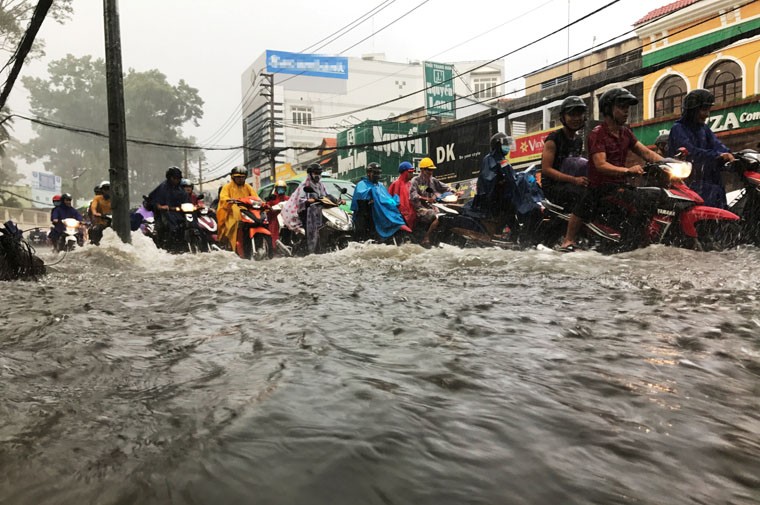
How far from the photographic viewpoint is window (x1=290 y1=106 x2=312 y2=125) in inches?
1801

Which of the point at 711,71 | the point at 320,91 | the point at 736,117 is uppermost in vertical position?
the point at 320,91

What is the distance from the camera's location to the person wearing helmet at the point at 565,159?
516 centimetres

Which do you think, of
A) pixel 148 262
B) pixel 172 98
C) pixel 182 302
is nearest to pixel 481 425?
pixel 182 302

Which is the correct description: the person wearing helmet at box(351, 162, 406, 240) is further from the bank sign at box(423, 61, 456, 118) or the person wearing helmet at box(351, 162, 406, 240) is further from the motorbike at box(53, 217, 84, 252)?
the bank sign at box(423, 61, 456, 118)

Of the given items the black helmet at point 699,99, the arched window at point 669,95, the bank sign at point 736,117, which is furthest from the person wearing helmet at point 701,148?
the arched window at point 669,95

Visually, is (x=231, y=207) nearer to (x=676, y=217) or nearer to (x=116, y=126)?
(x=116, y=126)

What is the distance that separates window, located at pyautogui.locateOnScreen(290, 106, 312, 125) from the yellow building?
1307 inches

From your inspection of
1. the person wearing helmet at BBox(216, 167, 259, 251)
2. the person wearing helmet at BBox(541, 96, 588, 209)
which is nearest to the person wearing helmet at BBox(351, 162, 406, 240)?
the person wearing helmet at BBox(216, 167, 259, 251)

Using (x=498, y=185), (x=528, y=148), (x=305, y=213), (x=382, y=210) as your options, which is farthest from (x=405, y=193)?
(x=528, y=148)

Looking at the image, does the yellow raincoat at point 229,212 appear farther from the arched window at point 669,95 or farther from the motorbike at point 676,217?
the arched window at point 669,95

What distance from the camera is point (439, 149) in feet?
73.6

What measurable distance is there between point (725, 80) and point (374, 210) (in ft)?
A: 38.1

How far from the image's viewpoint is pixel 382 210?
25.3 ft

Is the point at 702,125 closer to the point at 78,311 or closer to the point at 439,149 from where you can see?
the point at 78,311
